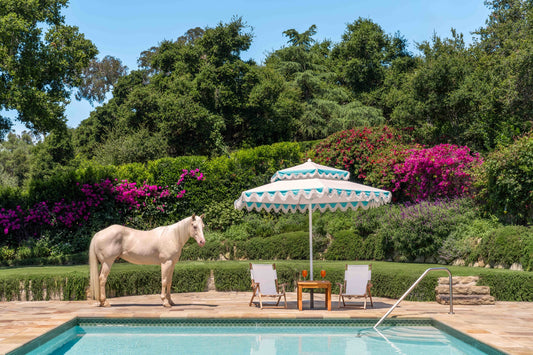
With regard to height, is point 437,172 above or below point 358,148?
below

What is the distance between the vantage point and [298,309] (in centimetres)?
891

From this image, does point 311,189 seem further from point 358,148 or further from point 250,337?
point 358,148

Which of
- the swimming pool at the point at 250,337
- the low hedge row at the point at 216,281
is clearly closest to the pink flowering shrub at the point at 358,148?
the low hedge row at the point at 216,281

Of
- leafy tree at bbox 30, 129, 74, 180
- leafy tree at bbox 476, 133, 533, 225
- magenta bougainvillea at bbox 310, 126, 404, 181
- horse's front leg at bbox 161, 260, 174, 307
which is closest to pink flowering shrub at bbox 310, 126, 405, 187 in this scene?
magenta bougainvillea at bbox 310, 126, 404, 181

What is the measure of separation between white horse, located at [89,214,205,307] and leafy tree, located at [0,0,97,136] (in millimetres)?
6923

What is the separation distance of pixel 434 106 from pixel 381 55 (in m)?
10.3

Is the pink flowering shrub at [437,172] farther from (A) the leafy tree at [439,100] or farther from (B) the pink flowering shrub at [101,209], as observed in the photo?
(B) the pink flowering shrub at [101,209]

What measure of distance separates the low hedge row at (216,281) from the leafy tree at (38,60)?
587 cm

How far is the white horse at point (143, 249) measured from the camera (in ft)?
30.5

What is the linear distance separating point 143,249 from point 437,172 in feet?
33.6

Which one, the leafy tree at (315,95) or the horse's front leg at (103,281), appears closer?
the horse's front leg at (103,281)

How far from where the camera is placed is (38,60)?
15.0 metres

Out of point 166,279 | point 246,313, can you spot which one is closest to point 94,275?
point 166,279

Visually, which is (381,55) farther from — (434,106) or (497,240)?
(497,240)
